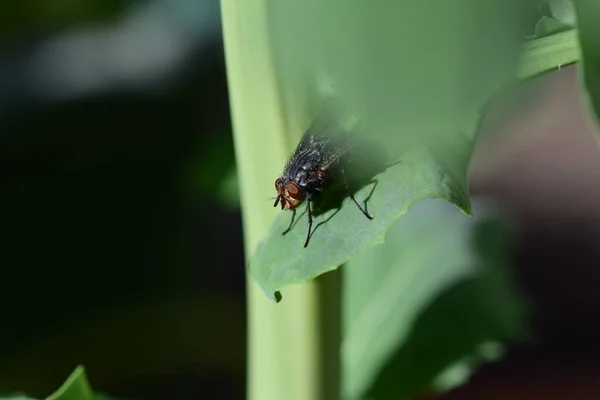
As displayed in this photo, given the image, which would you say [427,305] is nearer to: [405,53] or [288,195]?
[288,195]

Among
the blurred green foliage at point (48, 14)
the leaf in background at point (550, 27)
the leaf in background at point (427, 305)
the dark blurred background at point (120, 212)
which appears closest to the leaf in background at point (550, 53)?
the leaf in background at point (550, 27)

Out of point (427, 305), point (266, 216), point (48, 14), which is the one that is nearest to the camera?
point (266, 216)

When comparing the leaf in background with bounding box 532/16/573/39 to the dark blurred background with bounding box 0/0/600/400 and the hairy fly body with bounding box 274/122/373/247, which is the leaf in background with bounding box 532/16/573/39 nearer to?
the hairy fly body with bounding box 274/122/373/247

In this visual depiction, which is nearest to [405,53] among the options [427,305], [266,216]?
[266,216]

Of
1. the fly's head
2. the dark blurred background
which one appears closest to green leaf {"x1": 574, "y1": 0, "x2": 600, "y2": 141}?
the fly's head

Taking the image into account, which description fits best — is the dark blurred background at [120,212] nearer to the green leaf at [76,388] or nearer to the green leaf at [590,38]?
the green leaf at [76,388]

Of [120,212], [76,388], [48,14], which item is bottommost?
[120,212]
